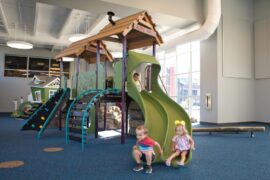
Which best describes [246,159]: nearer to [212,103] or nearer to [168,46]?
[212,103]

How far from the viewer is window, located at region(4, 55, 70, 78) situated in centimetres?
1453

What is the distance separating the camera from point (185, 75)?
42.1ft

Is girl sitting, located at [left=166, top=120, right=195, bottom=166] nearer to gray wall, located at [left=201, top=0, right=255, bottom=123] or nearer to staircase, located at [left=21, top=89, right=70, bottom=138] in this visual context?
staircase, located at [left=21, top=89, right=70, bottom=138]

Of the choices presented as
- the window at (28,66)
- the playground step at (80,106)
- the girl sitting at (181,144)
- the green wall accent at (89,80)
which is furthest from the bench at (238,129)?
the window at (28,66)

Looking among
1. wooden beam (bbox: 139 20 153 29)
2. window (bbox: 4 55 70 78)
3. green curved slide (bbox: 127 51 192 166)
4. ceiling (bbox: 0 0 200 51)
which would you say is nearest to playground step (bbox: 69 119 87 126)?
green curved slide (bbox: 127 51 192 166)

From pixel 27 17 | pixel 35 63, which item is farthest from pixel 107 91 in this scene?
pixel 35 63

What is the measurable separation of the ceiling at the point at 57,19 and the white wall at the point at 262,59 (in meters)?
3.14

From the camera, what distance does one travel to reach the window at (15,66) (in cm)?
1447

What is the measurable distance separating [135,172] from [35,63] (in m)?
13.9

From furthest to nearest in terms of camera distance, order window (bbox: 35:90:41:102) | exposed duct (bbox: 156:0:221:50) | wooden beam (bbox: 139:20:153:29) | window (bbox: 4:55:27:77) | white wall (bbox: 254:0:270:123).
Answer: window (bbox: 4:55:27:77) < window (bbox: 35:90:41:102) < white wall (bbox: 254:0:270:123) < exposed duct (bbox: 156:0:221:50) < wooden beam (bbox: 139:20:153:29)

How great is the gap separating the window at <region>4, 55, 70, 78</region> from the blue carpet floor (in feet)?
34.9

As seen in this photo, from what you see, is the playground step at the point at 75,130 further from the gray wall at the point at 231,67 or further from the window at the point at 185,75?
the window at the point at 185,75

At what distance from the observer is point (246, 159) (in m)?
3.93

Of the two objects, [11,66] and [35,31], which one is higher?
[35,31]
